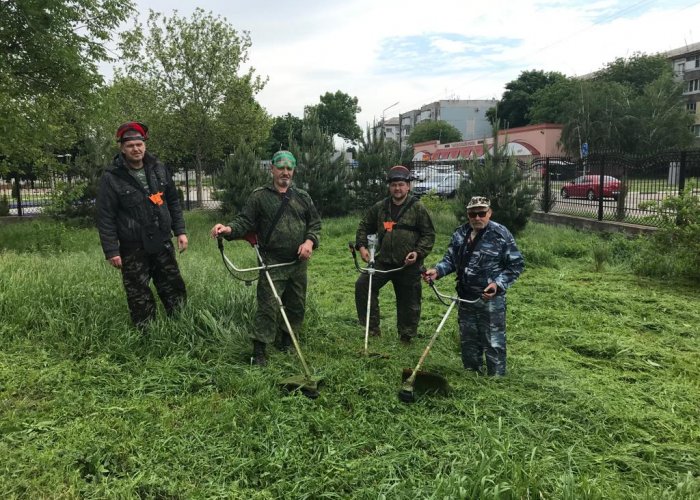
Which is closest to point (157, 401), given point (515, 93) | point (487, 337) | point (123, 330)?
point (123, 330)

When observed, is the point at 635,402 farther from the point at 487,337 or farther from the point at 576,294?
the point at 576,294

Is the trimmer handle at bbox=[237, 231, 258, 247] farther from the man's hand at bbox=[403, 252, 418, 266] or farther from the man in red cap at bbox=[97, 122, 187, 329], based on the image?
the man's hand at bbox=[403, 252, 418, 266]

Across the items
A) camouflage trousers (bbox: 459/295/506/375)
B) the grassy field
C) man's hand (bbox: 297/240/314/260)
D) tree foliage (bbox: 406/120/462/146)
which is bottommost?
the grassy field

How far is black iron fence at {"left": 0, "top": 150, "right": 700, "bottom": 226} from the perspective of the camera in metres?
9.96

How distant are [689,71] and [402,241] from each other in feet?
207

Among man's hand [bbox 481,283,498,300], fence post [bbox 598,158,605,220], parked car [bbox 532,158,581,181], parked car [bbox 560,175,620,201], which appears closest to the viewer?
man's hand [bbox 481,283,498,300]

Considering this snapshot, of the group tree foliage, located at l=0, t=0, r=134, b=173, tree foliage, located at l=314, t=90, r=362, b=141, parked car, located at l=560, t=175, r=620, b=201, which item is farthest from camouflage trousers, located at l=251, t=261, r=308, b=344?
tree foliage, located at l=314, t=90, r=362, b=141

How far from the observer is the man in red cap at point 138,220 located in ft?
13.7

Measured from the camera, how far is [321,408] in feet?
10.9

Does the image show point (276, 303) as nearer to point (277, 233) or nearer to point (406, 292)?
point (277, 233)

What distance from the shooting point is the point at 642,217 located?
34.6 feet

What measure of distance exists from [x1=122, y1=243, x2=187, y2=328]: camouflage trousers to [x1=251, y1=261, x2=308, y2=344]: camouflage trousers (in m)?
0.88

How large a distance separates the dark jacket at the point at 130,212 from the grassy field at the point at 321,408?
0.75 m

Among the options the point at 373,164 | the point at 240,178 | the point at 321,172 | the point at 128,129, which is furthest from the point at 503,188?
the point at 128,129
